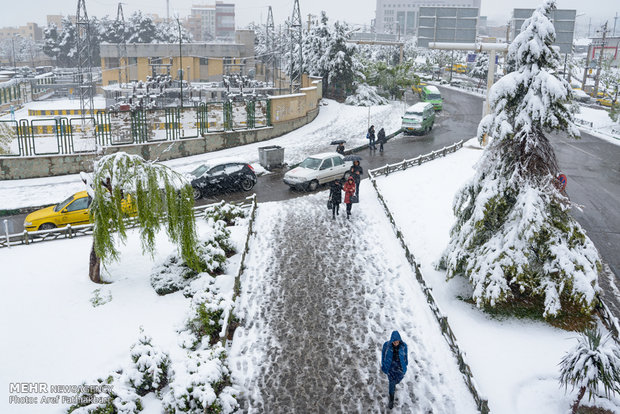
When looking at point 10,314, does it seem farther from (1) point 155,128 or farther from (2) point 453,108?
(2) point 453,108

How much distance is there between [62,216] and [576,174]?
25254 mm

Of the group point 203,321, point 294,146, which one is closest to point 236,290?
point 203,321

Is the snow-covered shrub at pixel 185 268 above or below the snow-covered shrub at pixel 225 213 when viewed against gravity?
below

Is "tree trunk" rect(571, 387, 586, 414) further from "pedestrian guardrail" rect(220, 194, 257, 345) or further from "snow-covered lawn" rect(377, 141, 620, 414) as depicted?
"pedestrian guardrail" rect(220, 194, 257, 345)

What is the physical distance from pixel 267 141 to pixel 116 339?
24.2m

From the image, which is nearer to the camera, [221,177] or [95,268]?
[95,268]

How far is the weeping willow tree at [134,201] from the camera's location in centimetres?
1362

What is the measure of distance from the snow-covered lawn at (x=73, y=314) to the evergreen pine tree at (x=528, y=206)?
6736 millimetres

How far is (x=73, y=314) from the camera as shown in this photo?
43.9ft

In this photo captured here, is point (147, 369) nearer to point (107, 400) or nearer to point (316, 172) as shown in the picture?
point (107, 400)

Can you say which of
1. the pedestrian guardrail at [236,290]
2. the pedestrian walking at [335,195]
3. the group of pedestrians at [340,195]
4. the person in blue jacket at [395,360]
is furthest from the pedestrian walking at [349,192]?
the person in blue jacket at [395,360]

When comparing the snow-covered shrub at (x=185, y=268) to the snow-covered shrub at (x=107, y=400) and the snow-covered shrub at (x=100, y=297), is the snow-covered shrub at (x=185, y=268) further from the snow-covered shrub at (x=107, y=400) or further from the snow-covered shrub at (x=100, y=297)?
the snow-covered shrub at (x=107, y=400)

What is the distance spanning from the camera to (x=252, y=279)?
15.2 meters

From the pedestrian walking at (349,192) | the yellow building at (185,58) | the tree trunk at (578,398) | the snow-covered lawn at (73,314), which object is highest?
the yellow building at (185,58)
